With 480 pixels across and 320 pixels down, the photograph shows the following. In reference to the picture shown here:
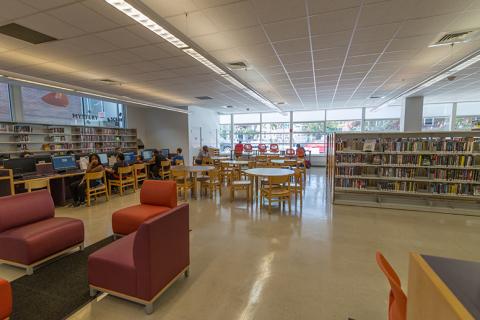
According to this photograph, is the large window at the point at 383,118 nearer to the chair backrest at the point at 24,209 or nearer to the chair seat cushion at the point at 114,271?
the chair seat cushion at the point at 114,271

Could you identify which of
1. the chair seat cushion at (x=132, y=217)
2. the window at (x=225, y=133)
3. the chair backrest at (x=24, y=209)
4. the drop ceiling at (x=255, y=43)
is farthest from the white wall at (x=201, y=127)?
the chair backrest at (x=24, y=209)

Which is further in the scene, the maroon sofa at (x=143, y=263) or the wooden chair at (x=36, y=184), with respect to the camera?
the wooden chair at (x=36, y=184)

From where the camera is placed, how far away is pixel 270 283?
246 cm

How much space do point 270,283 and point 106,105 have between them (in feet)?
35.7

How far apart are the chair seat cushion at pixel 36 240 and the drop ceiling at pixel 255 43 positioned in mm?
2763

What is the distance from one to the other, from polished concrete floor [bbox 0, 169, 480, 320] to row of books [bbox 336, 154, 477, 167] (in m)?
1.07

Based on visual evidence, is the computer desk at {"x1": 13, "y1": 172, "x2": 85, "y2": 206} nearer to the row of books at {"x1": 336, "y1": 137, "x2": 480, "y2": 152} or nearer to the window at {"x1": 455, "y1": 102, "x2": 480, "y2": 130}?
the row of books at {"x1": 336, "y1": 137, "x2": 480, "y2": 152}

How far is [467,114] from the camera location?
1039cm

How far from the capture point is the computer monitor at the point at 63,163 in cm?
544

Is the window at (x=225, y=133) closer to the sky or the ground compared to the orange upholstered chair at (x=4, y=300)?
closer to the sky

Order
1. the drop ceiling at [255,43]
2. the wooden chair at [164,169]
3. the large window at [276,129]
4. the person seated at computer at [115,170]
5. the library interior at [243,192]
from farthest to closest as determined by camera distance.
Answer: the large window at [276,129] → the wooden chair at [164,169] → the person seated at computer at [115,170] → the drop ceiling at [255,43] → the library interior at [243,192]

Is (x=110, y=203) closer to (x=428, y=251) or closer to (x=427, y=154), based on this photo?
(x=428, y=251)

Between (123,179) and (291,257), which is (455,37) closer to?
(291,257)

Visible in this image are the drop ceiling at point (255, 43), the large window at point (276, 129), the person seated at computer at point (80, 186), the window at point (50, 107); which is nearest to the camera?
the drop ceiling at point (255, 43)
